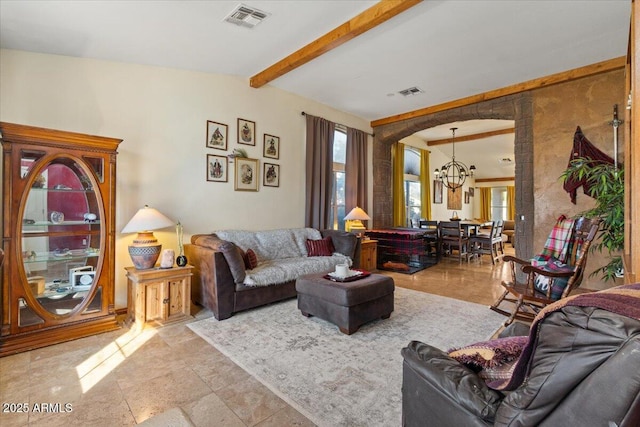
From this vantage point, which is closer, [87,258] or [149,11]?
[149,11]

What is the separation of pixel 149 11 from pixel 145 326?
290 cm

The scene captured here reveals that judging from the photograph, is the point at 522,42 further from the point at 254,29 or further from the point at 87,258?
the point at 87,258

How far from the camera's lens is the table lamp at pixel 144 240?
120 inches

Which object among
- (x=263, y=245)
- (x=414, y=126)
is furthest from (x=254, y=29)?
(x=414, y=126)

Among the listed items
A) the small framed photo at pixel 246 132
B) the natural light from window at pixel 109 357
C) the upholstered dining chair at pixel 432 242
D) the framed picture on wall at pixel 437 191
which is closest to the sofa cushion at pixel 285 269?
the natural light from window at pixel 109 357

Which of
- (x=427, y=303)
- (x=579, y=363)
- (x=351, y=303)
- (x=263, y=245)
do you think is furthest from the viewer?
(x=263, y=245)

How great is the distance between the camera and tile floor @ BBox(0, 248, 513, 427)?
5.62 feet

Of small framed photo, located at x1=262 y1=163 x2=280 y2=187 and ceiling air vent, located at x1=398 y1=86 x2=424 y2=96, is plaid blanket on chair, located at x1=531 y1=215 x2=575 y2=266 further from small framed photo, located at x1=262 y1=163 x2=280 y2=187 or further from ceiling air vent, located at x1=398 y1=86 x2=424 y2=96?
small framed photo, located at x1=262 y1=163 x2=280 y2=187

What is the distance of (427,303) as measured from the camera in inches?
147

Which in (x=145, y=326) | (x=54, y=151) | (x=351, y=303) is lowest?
(x=145, y=326)

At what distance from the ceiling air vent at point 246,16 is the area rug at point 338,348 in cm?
298

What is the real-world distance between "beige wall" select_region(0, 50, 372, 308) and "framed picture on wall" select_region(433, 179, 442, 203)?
20.8 ft

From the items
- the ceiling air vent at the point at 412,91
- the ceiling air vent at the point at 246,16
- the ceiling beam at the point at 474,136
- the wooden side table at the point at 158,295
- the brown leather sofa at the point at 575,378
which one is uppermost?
the ceiling beam at the point at 474,136

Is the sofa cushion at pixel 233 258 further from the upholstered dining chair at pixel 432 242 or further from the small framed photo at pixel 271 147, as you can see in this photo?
the upholstered dining chair at pixel 432 242
